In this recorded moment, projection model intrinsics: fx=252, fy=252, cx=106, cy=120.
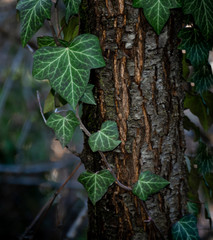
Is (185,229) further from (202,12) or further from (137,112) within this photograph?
(202,12)

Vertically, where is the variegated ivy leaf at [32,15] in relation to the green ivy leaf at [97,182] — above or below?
above

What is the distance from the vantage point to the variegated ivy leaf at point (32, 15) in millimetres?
559

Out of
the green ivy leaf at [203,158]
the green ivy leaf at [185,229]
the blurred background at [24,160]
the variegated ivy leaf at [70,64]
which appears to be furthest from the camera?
the blurred background at [24,160]

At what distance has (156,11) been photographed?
0.54 metres

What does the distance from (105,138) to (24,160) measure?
1.85 metres

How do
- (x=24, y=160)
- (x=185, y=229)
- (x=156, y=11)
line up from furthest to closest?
(x=24, y=160), (x=185, y=229), (x=156, y=11)

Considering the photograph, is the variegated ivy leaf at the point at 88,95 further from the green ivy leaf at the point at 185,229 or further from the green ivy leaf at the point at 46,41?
the green ivy leaf at the point at 185,229

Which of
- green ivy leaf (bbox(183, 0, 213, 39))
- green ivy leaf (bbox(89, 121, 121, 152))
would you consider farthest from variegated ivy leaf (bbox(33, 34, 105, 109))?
green ivy leaf (bbox(183, 0, 213, 39))

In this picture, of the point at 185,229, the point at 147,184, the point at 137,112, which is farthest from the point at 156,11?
the point at 185,229

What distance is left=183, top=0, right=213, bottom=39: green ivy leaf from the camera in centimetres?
56

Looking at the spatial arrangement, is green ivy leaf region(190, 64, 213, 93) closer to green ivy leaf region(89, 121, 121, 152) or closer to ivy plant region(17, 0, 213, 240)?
ivy plant region(17, 0, 213, 240)

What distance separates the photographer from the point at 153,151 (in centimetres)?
62

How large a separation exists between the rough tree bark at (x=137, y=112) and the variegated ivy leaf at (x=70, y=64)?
Result: 0.16 ft

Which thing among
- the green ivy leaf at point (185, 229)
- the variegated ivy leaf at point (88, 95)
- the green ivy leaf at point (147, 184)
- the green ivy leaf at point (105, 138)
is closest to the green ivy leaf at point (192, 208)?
the green ivy leaf at point (185, 229)
